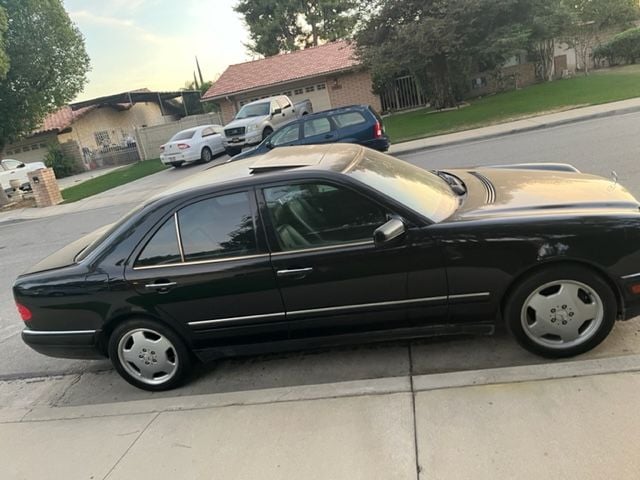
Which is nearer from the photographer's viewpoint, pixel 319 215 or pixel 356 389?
pixel 356 389

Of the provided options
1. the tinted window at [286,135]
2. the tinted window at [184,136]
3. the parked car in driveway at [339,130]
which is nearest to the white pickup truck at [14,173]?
the tinted window at [184,136]

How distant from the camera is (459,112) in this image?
828 inches

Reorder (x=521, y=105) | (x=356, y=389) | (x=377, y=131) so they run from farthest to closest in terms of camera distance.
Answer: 1. (x=521, y=105)
2. (x=377, y=131)
3. (x=356, y=389)

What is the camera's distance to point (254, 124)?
19.4 metres

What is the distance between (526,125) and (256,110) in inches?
419

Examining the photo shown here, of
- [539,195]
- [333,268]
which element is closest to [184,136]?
[333,268]

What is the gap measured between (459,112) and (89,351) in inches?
773

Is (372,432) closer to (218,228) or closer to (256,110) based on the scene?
(218,228)

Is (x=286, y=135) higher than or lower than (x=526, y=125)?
higher

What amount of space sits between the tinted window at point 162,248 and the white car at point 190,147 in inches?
732

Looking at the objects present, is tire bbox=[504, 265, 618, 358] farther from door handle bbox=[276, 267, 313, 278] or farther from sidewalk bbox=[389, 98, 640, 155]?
sidewalk bbox=[389, 98, 640, 155]

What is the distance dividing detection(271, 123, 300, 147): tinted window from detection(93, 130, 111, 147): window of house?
80.9ft

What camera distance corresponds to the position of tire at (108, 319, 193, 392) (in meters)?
3.76

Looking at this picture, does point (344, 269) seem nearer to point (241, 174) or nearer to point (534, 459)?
point (241, 174)
